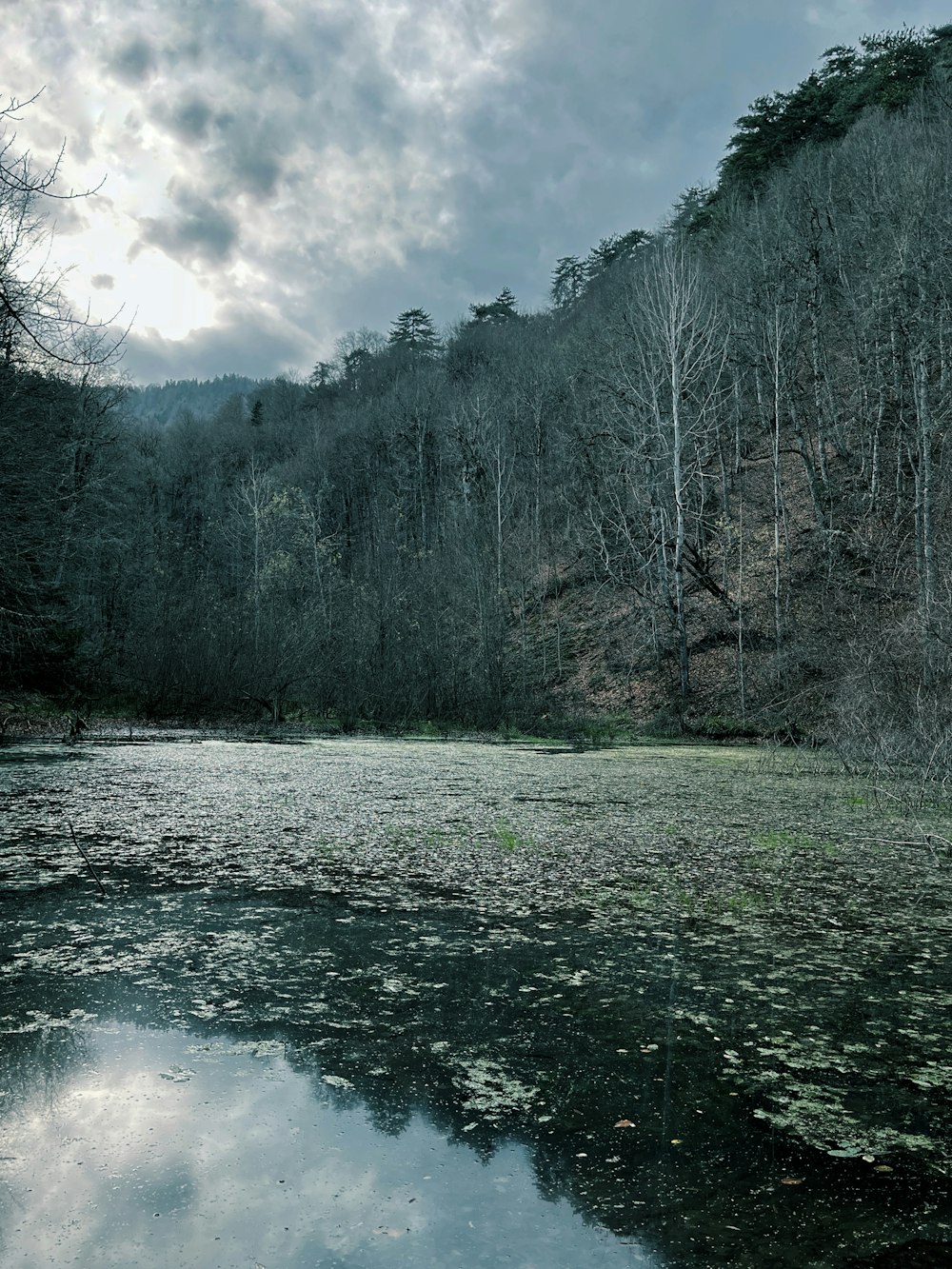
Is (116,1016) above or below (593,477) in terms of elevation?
below

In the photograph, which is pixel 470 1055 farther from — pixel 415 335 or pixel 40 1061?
pixel 415 335

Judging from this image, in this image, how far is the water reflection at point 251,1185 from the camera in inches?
52.2

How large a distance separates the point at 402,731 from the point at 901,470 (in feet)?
35.2

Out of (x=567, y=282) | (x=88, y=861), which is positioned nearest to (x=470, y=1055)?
(x=88, y=861)

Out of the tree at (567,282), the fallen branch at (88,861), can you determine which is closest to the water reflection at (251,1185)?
the fallen branch at (88,861)

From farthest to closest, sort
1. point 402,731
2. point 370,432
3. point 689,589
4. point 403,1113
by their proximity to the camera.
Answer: point 370,432
point 689,589
point 402,731
point 403,1113

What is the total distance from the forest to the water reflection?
13.0ft

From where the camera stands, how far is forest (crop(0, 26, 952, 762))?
Answer: 1252cm

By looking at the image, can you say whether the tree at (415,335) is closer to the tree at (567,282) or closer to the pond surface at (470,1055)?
the tree at (567,282)

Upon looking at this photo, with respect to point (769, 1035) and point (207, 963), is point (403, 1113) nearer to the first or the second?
point (769, 1035)

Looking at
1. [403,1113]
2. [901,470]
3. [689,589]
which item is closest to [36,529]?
[403,1113]

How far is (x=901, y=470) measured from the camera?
17.1 metres

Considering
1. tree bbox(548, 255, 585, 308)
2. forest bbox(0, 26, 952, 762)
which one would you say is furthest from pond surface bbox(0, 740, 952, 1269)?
tree bbox(548, 255, 585, 308)

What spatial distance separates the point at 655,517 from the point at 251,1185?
55.8ft
